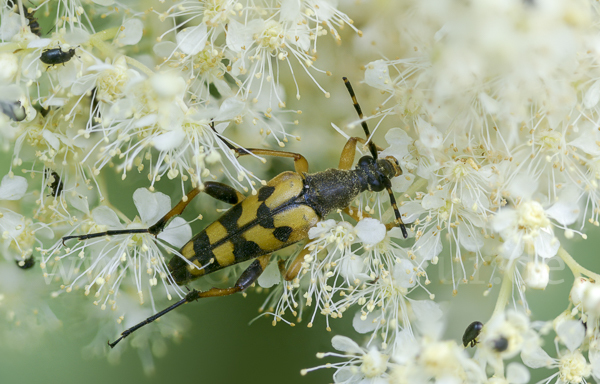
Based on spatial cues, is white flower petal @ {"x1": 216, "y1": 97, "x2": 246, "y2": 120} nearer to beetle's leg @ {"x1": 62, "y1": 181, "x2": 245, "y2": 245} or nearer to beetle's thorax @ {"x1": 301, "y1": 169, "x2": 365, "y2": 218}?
beetle's leg @ {"x1": 62, "y1": 181, "x2": 245, "y2": 245}

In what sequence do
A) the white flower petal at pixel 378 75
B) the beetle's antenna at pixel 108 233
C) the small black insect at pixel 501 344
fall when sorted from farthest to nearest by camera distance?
1. the beetle's antenna at pixel 108 233
2. the white flower petal at pixel 378 75
3. the small black insect at pixel 501 344

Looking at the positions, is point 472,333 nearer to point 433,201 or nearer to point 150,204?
point 433,201

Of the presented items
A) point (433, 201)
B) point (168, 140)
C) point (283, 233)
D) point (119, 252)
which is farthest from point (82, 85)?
point (433, 201)

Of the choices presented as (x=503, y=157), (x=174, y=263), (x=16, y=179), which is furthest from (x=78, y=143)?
(x=503, y=157)

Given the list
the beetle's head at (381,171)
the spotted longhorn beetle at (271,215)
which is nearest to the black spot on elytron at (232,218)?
the spotted longhorn beetle at (271,215)

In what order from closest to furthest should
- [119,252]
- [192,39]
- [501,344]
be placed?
[501,344] < [192,39] < [119,252]

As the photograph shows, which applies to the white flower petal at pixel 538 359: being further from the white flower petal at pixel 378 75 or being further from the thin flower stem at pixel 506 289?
the white flower petal at pixel 378 75

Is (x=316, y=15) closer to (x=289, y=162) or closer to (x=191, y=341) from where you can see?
(x=289, y=162)

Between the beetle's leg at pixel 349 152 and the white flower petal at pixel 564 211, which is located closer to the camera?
the white flower petal at pixel 564 211
